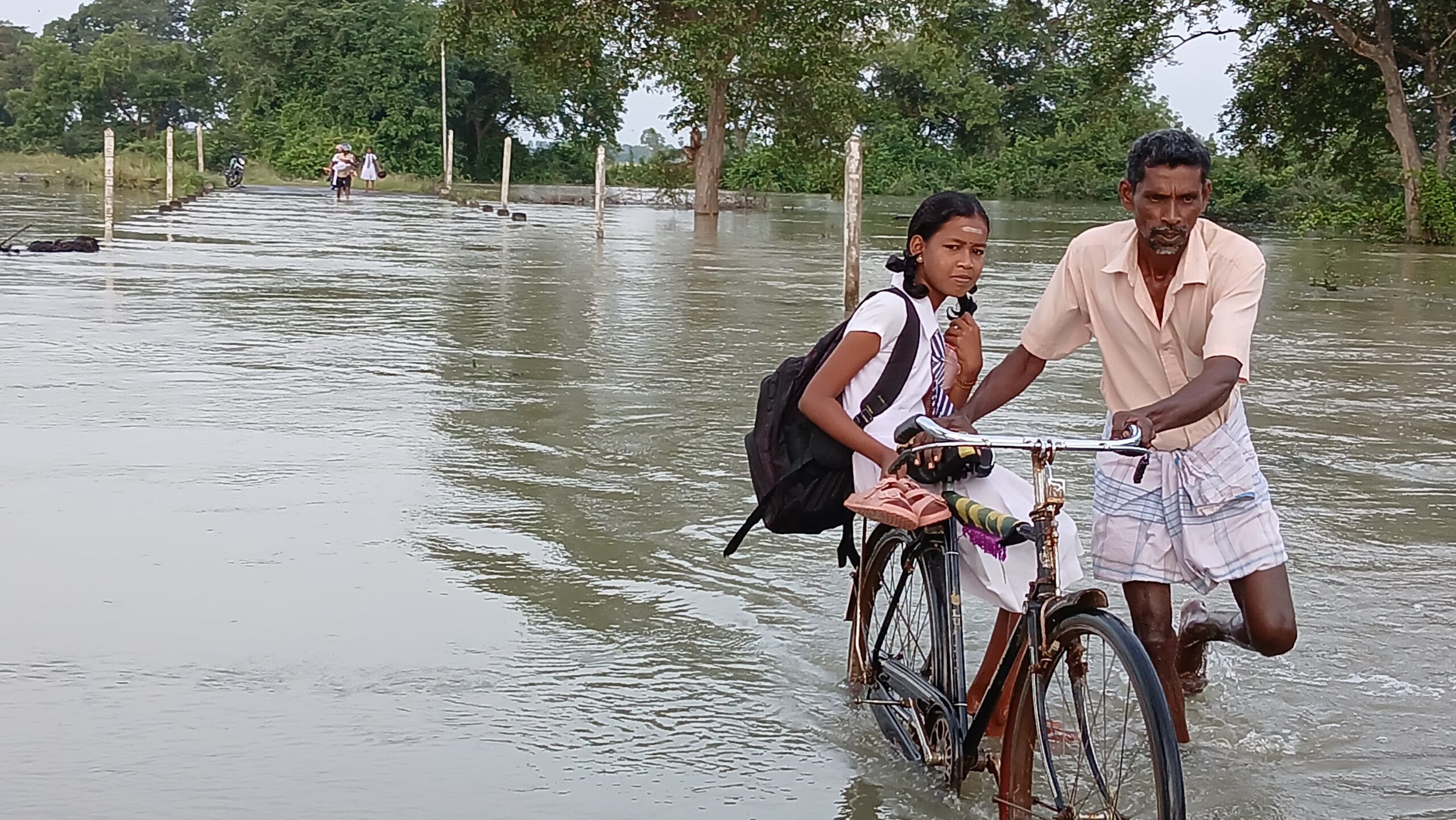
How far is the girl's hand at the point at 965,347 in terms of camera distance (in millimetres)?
4586

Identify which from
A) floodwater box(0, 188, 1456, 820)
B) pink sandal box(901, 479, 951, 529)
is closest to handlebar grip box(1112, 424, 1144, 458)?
pink sandal box(901, 479, 951, 529)

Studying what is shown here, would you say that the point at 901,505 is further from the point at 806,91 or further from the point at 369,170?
the point at 369,170

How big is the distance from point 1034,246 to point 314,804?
91.6 ft

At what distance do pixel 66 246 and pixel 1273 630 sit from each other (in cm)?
1837

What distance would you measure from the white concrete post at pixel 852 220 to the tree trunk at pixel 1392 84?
61.2 ft

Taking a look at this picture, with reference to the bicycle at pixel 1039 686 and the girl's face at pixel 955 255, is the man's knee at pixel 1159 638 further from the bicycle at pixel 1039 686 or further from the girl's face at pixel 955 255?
the girl's face at pixel 955 255

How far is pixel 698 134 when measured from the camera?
40125 mm

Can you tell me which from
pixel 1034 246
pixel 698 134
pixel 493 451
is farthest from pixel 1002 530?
pixel 698 134

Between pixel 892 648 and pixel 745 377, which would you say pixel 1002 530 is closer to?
pixel 892 648

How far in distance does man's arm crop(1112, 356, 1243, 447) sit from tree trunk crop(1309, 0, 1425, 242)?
96.9 feet

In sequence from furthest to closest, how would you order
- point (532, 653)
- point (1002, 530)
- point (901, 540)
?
point (532, 653), point (901, 540), point (1002, 530)

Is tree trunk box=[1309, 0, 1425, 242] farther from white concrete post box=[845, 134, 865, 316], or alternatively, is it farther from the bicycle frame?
the bicycle frame

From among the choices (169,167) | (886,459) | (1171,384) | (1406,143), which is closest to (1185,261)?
(1171,384)

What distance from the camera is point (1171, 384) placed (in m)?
4.16
